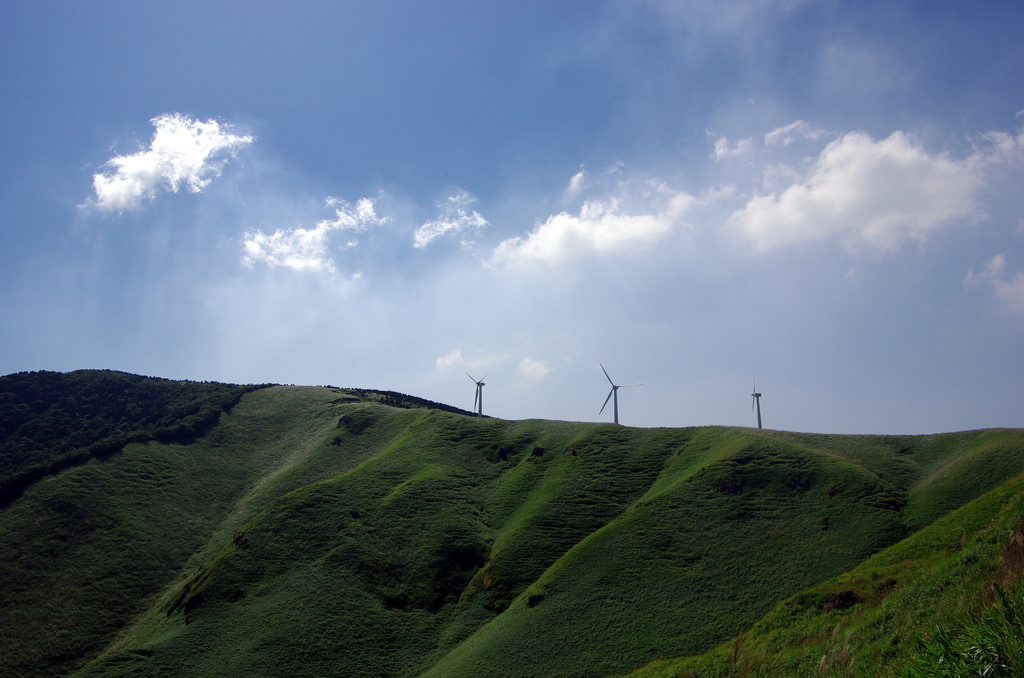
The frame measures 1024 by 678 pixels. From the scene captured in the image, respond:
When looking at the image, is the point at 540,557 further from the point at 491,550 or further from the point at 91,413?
the point at 91,413

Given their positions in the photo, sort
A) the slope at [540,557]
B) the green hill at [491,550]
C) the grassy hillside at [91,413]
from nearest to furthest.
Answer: the green hill at [491,550]
the slope at [540,557]
the grassy hillside at [91,413]

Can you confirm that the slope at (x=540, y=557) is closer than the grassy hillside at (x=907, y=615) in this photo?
No

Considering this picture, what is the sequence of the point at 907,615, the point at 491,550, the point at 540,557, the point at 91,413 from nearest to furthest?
the point at 907,615 → the point at 540,557 → the point at 491,550 → the point at 91,413

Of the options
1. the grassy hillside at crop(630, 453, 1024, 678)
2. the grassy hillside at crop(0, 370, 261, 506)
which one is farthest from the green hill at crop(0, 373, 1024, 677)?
the grassy hillside at crop(0, 370, 261, 506)

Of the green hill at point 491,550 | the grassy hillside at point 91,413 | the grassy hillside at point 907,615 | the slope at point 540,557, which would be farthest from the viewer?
the grassy hillside at point 91,413

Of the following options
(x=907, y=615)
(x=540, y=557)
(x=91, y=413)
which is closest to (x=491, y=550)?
(x=540, y=557)

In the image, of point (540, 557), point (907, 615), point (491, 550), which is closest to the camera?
point (907, 615)

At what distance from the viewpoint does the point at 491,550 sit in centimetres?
7094

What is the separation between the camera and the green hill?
51219 millimetres

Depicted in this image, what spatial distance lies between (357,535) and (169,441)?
186 ft

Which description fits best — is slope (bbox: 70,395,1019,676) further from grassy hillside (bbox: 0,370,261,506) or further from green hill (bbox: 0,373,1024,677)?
grassy hillside (bbox: 0,370,261,506)

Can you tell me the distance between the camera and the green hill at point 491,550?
51.2 metres

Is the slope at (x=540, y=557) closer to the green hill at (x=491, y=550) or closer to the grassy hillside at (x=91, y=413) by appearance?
the green hill at (x=491, y=550)

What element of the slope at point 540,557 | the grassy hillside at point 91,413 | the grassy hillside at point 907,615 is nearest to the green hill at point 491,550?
the slope at point 540,557
